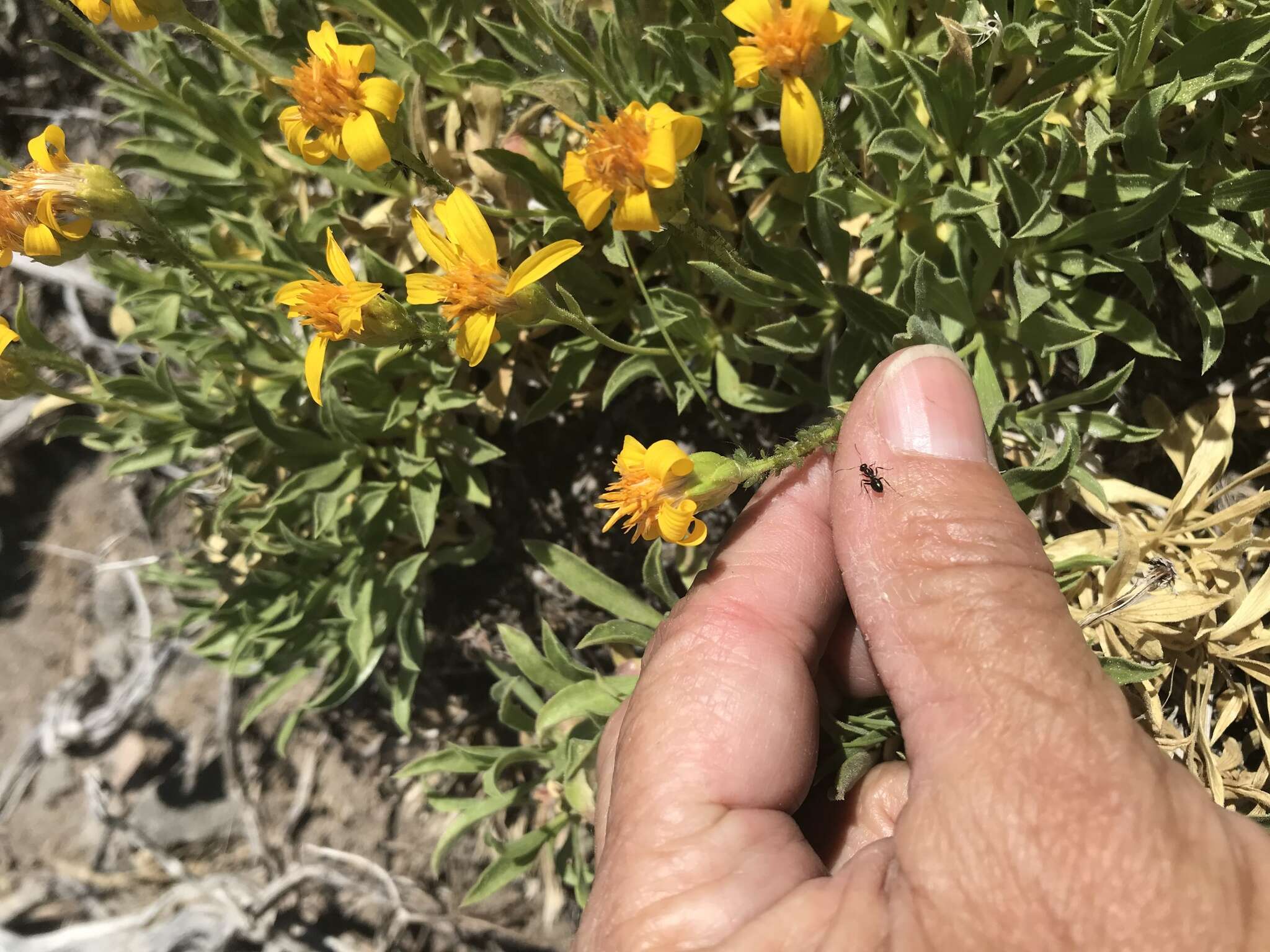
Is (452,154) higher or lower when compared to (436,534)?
higher

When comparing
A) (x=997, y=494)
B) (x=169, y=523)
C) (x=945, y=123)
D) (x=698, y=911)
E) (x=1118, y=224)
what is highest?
(x=945, y=123)

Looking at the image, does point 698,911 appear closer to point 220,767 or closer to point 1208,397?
point 1208,397

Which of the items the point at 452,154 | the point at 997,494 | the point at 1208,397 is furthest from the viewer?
the point at 452,154

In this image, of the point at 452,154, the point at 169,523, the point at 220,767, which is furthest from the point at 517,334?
the point at 220,767

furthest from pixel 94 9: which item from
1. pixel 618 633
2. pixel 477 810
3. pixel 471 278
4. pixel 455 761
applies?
pixel 477 810

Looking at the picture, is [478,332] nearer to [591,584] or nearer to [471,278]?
[471,278]
